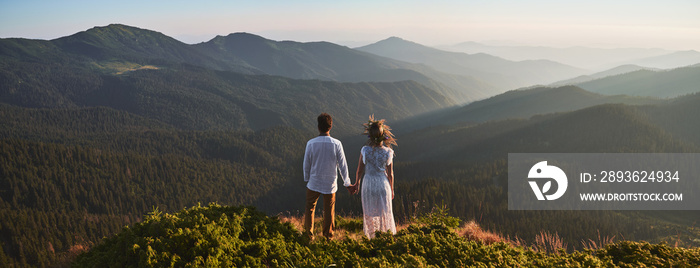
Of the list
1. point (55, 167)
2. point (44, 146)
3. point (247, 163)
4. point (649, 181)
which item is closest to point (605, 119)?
point (649, 181)

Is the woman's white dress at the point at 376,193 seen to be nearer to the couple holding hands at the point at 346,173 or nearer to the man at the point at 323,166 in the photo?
the couple holding hands at the point at 346,173

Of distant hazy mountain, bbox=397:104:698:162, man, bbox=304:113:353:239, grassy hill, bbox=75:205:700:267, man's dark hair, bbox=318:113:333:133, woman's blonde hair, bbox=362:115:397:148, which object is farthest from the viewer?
distant hazy mountain, bbox=397:104:698:162

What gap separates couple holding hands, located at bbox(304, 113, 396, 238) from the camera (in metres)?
9.27

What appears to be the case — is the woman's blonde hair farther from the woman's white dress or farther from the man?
the man

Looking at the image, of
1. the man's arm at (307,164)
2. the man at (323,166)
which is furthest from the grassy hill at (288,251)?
the man's arm at (307,164)

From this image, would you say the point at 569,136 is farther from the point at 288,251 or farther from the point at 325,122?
the point at 288,251

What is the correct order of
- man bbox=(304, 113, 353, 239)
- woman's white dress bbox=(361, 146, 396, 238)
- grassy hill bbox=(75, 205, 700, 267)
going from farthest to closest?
1. woman's white dress bbox=(361, 146, 396, 238)
2. man bbox=(304, 113, 353, 239)
3. grassy hill bbox=(75, 205, 700, 267)

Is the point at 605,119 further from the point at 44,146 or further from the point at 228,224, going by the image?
the point at 44,146

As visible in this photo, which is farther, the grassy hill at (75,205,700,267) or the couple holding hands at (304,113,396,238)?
the couple holding hands at (304,113,396,238)

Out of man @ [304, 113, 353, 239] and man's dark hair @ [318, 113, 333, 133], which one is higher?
man's dark hair @ [318, 113, 333, 133]

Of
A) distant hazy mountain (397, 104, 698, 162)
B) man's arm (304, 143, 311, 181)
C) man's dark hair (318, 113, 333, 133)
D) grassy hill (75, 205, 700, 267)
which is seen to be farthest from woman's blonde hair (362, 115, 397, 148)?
distant hazy mountain (397, 104, 698, 162)

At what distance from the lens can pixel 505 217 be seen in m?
50.1

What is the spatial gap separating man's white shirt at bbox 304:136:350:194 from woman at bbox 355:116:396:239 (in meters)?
0.69

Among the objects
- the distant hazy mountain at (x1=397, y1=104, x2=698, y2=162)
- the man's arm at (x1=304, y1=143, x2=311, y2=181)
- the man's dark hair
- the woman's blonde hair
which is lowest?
the distant hazy mountain at (x1=397, y1=104, x2=698, y2=162)
